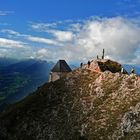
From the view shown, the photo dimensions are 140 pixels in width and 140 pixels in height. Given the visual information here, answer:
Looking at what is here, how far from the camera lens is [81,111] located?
124 m

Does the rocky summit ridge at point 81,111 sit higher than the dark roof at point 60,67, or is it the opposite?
the dark roof at point 60,67

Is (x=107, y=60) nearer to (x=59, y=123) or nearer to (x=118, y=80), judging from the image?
(x=118, y=80)

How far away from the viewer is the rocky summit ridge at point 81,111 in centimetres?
11231

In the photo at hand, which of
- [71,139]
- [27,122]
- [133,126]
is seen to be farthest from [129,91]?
[27,122]

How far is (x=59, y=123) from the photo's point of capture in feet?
404

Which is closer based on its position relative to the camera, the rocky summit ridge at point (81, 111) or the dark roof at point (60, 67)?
the rocky summit ridge at point (81, 111)

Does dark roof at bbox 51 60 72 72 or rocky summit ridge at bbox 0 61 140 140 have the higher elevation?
dark roof at bbox 51 60 72 72

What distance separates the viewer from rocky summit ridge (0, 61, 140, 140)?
112 m

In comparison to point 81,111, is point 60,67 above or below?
above

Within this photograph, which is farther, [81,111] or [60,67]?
[60,67]

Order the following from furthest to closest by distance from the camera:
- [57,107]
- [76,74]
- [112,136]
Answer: [76,74], [57,107], [112,136]

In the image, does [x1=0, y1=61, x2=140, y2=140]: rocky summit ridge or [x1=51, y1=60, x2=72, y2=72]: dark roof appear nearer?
[x1=0, y1=61, x2=140, y2=140]: rocky summit ridge

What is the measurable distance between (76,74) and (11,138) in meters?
34.4

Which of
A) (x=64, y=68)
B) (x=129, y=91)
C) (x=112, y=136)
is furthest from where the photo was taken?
(x=64, y=68)
